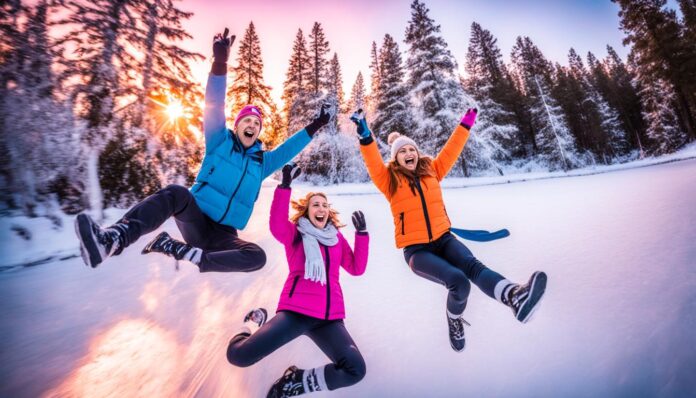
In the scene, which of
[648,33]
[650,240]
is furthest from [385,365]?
[648,33]

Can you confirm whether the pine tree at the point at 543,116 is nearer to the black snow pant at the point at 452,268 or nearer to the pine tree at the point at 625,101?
the pine tree at the point at 625,101

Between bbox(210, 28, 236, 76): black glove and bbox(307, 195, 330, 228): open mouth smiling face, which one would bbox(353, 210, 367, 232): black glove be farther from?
bbox(210, 28, 236, 76): black glove

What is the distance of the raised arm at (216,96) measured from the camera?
2844 millimetres

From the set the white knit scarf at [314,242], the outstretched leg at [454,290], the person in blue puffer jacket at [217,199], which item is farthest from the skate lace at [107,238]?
the outstretched leg at [454,290]

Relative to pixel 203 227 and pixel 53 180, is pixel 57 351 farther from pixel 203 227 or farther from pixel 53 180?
pixel 53 180

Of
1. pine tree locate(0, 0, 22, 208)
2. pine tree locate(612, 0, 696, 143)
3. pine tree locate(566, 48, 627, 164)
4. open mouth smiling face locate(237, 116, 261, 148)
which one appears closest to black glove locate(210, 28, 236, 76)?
open mouth smiling face locate(237, 116, 261, 148)

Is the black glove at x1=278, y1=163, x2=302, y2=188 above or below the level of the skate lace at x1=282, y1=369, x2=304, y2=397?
above

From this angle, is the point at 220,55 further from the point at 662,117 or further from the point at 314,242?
the point at 662,117

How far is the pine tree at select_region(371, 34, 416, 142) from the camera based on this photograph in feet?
65.6

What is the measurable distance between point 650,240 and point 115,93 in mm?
10471

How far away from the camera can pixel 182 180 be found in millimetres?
7758

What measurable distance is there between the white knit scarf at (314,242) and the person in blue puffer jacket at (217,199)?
1.60 feet

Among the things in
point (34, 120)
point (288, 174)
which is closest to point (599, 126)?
point (288, 174)

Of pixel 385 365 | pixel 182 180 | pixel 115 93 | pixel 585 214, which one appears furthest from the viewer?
pixel 182 180
